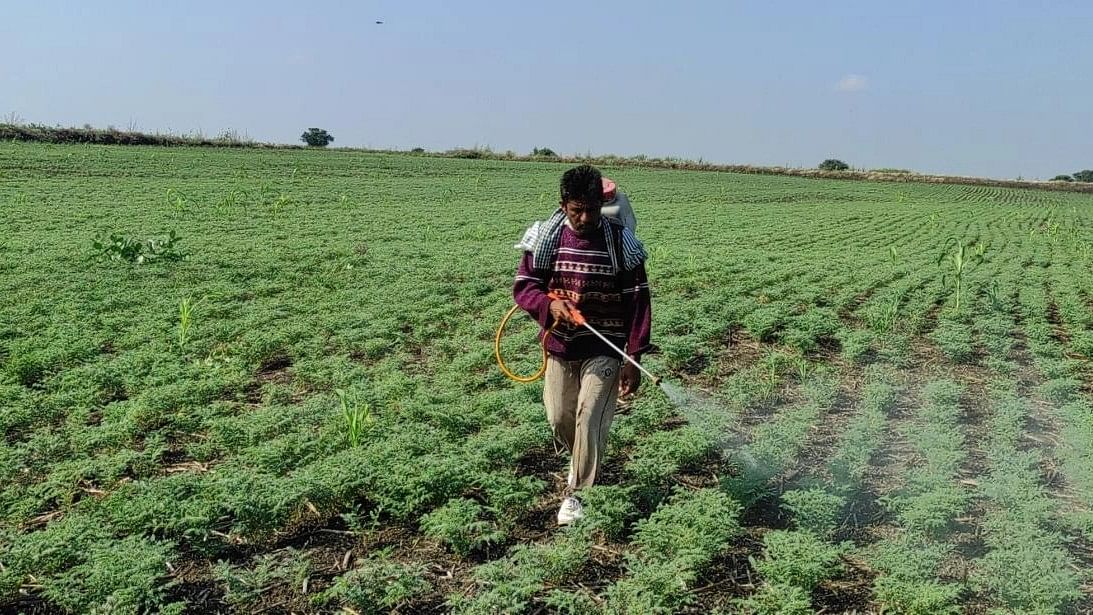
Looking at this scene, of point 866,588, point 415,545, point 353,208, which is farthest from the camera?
point 353,208

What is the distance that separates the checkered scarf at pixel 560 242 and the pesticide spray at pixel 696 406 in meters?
0.20

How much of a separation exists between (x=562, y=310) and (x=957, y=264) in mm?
7497

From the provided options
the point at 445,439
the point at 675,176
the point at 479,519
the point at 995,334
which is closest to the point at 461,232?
the point at 995,334

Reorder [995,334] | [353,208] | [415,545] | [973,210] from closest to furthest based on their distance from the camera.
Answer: [415,545], [995,334], [353,208], [973,210]

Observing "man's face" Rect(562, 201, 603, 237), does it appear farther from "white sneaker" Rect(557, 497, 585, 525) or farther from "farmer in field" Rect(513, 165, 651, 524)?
"white sneaker" Rect(557, 497, 585, 525)

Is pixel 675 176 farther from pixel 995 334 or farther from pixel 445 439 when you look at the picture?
pixel 445 439

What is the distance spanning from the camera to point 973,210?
2870 cm

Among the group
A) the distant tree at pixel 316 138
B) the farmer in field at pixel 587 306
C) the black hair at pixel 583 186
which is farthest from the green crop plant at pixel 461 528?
the distant tree at pixel 316 138

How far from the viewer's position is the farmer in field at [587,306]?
4066 millimetres

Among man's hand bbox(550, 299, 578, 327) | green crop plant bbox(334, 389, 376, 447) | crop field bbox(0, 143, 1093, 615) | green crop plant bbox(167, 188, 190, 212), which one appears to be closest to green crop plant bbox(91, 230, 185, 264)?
crop field bbox(0, 143, 1093, 615)

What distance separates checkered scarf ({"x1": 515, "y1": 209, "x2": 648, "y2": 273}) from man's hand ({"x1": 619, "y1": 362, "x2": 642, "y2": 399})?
18.6 inches

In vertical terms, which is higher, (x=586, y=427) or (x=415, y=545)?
(x=586, y=427)

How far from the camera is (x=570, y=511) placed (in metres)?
4.17

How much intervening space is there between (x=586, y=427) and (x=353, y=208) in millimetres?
15638
